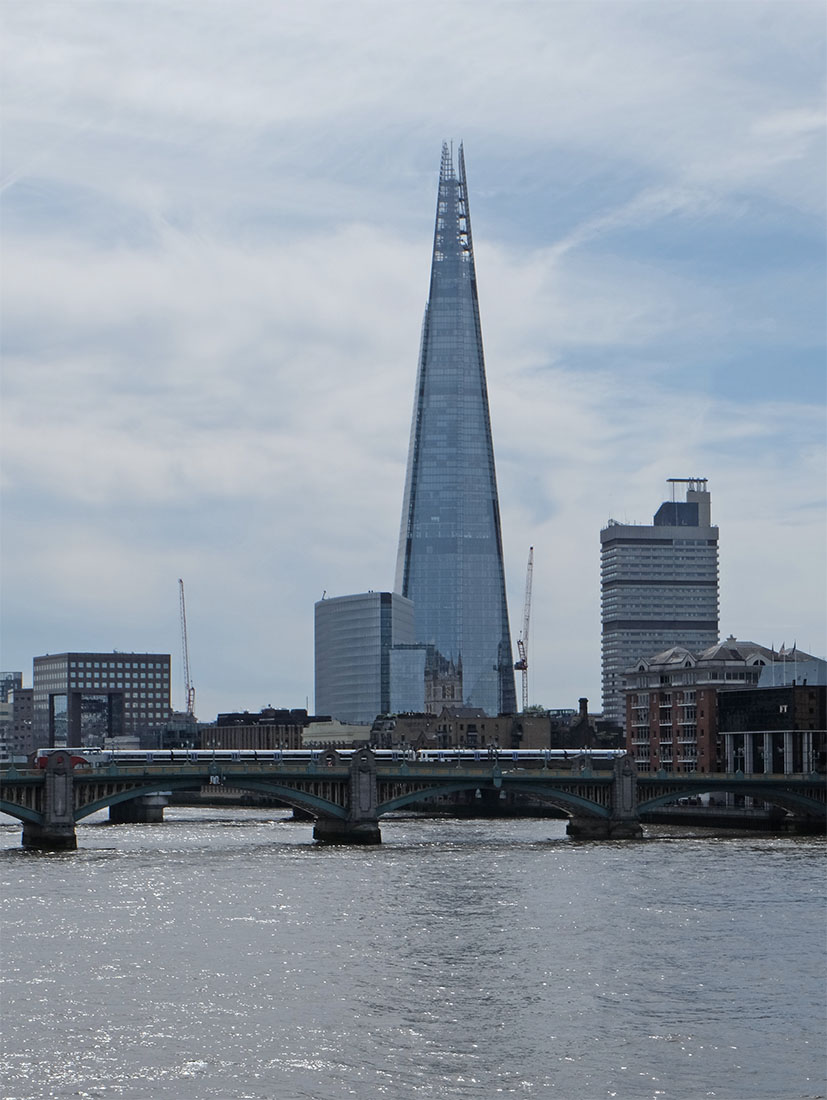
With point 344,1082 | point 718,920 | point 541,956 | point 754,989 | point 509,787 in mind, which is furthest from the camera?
point 509,787

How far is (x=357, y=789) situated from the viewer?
153 meters

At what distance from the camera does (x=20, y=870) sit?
116562mm

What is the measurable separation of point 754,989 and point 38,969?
2894cm

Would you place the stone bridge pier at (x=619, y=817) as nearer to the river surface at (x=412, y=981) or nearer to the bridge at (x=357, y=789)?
the bridge at (x=357, y=789)

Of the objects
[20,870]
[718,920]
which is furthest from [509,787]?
[718,920]

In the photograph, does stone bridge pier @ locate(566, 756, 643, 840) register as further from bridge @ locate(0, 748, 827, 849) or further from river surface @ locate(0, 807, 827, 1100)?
river surface @ locate(0, 807, 827, 1100)

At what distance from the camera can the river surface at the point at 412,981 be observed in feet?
175

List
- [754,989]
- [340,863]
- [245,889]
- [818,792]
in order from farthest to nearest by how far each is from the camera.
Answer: [818,792], [340,863], [245,889], [754,989]

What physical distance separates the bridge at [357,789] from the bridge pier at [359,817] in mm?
87

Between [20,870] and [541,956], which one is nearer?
[541,956]

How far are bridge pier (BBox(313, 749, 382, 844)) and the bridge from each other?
0.09 metres

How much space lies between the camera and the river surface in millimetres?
53219

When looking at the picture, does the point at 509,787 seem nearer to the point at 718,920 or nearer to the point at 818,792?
the point at 818,792

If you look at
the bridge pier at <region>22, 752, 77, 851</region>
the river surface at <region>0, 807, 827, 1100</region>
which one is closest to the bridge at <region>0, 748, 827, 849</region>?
A: the bridge pier at <region>22, 752, 77, 851</region>
